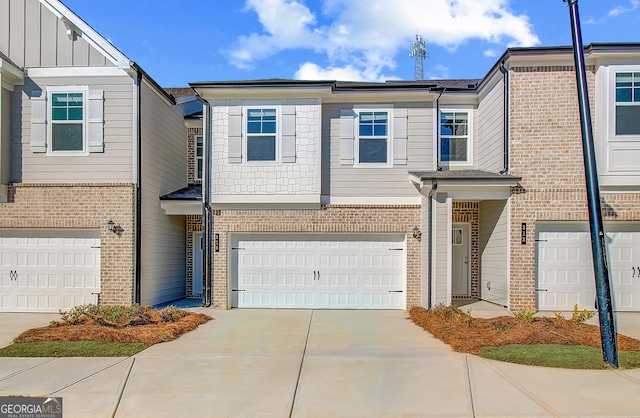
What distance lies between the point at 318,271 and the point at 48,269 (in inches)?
275

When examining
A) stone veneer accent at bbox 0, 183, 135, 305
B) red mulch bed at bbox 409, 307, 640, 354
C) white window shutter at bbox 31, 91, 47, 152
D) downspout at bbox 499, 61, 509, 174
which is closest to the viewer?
red mulch bed at bbox 409, 307, 640, 354

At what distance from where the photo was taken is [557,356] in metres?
7.19

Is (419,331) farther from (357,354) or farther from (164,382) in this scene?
(164,382)

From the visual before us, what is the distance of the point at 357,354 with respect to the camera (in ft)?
25.2

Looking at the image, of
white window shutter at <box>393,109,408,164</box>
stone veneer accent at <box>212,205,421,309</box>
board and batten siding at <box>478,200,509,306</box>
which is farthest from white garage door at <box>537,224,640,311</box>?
white window shutter at <box>393,109,408,164</box>

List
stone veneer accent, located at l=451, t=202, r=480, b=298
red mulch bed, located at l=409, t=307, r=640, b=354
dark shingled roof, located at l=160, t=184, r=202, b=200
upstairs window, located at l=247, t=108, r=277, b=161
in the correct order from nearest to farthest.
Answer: red mulch bed, located at l=409, t=307, r=640, b=354, upstairs window, located at l=247, t=108, r=277, b=161, dark shingled roof, located at l=160, t=184, r=202, b=200, stone veneer accent, located at l=451, t=202, r=480, b=298

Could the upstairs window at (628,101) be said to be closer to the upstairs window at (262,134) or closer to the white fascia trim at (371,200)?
the white fascia trim at (371,200)

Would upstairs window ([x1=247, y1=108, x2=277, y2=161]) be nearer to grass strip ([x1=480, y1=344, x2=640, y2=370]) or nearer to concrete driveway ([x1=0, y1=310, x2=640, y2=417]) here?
concrete driveway ([x1=0, y1=310, x2=640, y2=417])

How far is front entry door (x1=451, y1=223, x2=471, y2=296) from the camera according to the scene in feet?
44.9

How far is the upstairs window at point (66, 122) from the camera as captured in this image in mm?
11766

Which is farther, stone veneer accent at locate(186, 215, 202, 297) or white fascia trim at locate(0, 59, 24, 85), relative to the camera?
stone veneer accent at locate(186, 215, 202, 297)

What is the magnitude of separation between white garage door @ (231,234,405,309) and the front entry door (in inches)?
94.3

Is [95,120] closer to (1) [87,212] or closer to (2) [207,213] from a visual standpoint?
(1) [87,212]

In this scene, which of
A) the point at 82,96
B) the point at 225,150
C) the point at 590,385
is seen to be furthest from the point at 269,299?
the point at 590,385
